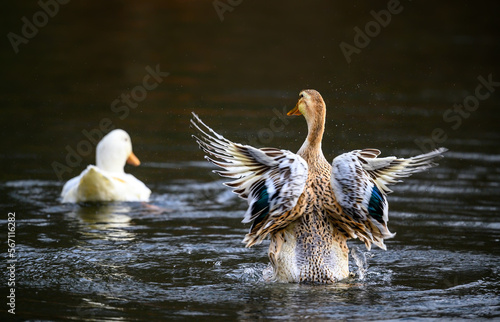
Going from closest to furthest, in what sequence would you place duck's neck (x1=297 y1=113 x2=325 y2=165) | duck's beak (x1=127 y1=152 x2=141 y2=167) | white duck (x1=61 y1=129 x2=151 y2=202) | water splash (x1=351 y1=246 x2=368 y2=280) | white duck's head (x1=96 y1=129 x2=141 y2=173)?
duck's neck (x1=297 y1=113 x2=325 y2=165), water splash (x1=351 y1=246 x2=368 y2=280), white duck (x1=61 y1=129 x2=151 y2=202), white duck's head (x1=96 y1=129 x2=141 y2=173), duck's beak (x1=127 y1=152 x2=141 y2=167)

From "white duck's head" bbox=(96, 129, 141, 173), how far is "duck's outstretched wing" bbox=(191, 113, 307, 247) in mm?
4912

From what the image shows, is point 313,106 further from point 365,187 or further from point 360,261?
point 360,261

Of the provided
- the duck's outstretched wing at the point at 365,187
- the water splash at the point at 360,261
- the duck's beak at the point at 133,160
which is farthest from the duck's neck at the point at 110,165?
the duck's outstretched wing at the point at 365,187

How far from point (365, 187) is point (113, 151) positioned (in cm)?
581

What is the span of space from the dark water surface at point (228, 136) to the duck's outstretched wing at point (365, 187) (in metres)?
A: 0.57

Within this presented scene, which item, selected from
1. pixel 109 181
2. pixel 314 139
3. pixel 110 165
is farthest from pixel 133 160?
pixel 314 139

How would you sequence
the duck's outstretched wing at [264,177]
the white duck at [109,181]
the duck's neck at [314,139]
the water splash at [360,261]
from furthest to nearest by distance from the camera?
1. the white duck at [109,181]
2. the water splash at [360,261]
3. the duck's neck at [314,139]
4. the duck's outstretched wing at [264,177]

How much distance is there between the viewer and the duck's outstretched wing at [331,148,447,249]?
25.0 feet

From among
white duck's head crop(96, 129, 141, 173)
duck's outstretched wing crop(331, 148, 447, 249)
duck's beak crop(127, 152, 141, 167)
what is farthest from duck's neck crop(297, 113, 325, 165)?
duck's beak crop(127, 152, 141, 167)

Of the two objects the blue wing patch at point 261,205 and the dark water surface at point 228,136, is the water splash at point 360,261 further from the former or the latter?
the blue wing patch at point 261,205

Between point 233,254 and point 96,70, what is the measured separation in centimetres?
1178

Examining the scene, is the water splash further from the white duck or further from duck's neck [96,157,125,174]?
duck's neck [96,157,125,174]

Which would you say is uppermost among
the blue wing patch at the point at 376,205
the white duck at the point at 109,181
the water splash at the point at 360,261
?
the white duck at the point at 109,181

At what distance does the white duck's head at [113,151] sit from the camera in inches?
491
